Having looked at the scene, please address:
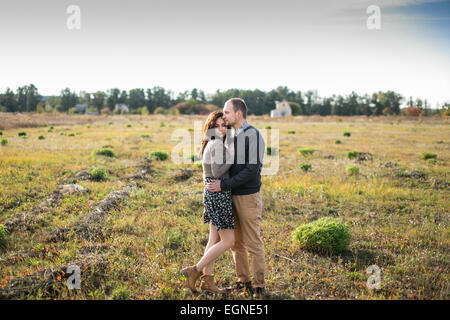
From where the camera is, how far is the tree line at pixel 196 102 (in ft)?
249

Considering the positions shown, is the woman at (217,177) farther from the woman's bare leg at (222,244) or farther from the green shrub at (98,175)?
the green shrub at (98,175)

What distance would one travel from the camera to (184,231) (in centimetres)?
611

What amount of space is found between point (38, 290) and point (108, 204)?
3670mm

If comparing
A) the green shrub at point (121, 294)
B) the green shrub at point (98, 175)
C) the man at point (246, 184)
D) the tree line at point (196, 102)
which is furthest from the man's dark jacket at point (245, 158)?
the tree line at point (196, 102)

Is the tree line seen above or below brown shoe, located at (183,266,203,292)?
above

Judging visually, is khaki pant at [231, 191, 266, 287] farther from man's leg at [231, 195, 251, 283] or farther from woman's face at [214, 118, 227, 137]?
woman's face at [214, 118, 227, 137]

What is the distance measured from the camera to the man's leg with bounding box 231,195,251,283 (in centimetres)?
398

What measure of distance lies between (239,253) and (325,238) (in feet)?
6.38

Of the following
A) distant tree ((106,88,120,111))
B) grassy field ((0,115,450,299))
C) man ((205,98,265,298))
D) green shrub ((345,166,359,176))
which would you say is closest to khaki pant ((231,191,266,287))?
man ((205,98,265,298))

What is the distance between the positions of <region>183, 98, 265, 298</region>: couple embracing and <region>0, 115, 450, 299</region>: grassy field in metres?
0.71

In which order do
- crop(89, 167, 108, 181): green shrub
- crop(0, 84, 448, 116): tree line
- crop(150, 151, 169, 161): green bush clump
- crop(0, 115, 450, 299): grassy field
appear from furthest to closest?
crop(0, 84, 448, 116): tree line < crop(150, 151, 169, 161): green bush clump < crop(89, 167, 108, 181): green shrub < crop(0, 115, 450, 299): grassy field

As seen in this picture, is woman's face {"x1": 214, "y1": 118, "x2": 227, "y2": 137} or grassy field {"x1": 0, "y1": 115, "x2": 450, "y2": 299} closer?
woman's face {"x1": 214, "y1": 118, "x2": 227, "y2": 137}

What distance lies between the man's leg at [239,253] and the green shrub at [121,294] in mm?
1553

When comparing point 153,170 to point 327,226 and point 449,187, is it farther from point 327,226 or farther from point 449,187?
point 449,187
